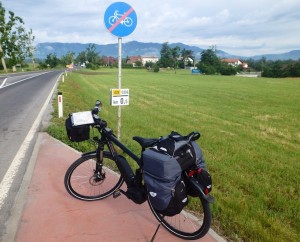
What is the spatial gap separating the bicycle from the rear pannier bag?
19cm

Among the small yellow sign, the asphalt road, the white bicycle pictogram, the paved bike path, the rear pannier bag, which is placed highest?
the white bicycle pictogram

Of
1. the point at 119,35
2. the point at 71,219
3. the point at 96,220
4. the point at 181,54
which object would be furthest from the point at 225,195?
the point at 181,54

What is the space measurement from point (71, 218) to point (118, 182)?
904 mm

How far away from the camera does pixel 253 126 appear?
1033cm

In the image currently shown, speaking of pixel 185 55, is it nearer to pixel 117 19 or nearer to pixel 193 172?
pixel 117 19

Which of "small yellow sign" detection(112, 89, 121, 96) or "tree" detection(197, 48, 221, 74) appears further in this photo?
"tree" detection(197, 48, 221, 74)

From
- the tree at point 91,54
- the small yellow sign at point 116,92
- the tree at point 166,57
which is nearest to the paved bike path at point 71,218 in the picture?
the small yellow sign at point 116,92

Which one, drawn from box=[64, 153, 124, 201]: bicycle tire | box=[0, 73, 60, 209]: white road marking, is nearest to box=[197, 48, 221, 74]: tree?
box=[0, 73, 60, 209]: white road marking

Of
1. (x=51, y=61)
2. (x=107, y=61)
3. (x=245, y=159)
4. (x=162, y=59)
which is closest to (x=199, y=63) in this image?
(x=162, y=59)

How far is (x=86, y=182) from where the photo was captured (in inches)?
171

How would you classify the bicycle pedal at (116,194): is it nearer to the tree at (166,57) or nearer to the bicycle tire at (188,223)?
the bicycle tire at (188,223)

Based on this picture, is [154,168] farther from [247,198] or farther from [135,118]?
[135,118]

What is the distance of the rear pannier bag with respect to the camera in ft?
9.40

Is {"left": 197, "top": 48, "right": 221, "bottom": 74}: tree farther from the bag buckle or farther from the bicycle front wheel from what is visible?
the bag buckle
